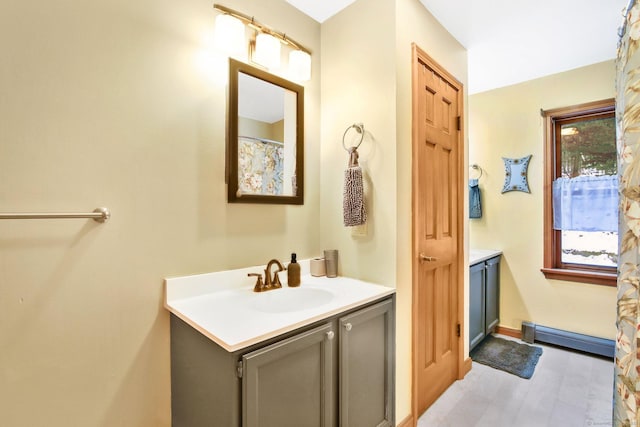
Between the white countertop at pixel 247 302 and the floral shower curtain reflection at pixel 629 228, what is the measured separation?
83cm

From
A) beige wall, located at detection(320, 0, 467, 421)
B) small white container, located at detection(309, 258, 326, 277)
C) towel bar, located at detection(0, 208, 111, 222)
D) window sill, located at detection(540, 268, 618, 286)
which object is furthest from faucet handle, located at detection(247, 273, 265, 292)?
window sill, located at detection(540, 268, 618, 286)

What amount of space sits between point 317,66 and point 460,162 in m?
1.21

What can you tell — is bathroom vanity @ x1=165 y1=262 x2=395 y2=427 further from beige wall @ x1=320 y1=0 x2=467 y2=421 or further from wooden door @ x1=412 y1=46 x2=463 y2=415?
wooden door @ x1=412 y1=46 x2=463 y2=415

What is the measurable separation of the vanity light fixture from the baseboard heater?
289cm

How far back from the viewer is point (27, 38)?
0.99 meters

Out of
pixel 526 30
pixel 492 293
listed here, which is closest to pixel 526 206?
pixel 492 293

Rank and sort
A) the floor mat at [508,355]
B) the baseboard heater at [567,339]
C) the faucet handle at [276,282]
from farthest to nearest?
the baseboard heater at [567,339] → the floor mat at [508,355] → the faucet handle at [276,282]

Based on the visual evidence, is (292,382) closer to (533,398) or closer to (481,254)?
(533,398)

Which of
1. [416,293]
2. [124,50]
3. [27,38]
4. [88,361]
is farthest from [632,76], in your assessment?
[88,361]

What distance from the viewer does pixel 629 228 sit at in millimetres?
857

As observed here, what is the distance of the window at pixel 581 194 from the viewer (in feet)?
7.95

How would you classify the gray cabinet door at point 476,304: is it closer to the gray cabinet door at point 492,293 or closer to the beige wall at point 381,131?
the gray cabinet door at point 492,293

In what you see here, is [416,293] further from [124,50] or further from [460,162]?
[124,50]

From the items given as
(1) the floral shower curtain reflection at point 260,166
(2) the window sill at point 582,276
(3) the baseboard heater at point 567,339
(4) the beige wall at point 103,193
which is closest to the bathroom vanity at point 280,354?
(4) the beige wall at point 103,193
